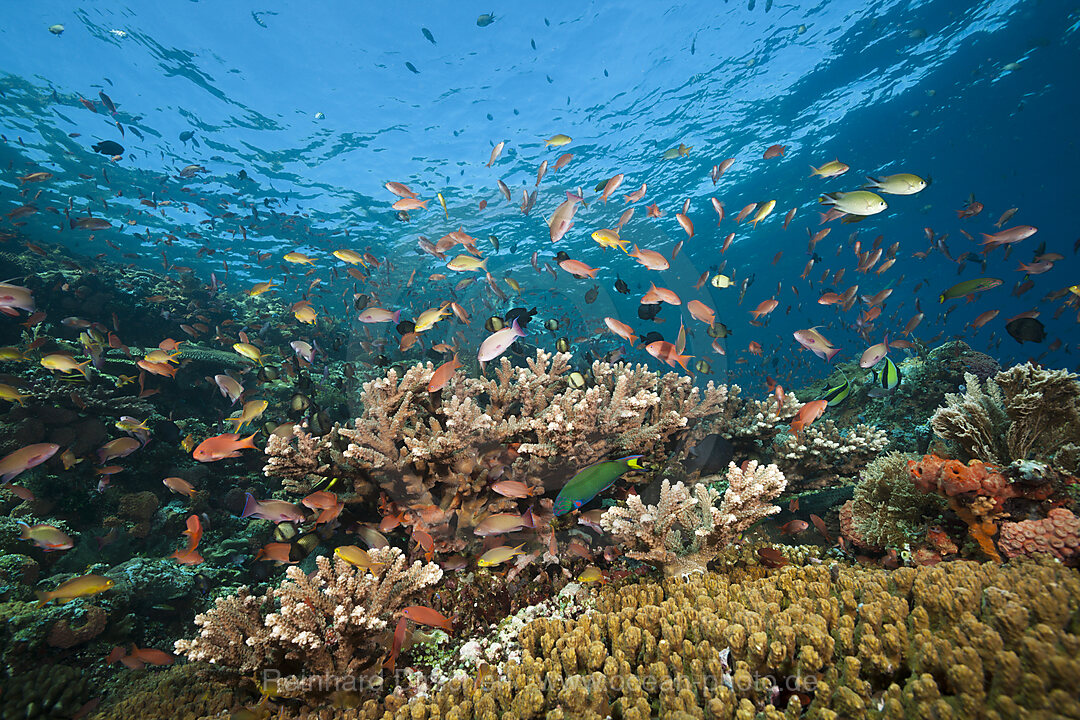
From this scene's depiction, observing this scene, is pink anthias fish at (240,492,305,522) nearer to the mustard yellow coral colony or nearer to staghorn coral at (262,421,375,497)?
staghorn coral at (262,421,375,497)

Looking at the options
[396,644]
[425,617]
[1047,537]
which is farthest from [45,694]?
[1047,537]

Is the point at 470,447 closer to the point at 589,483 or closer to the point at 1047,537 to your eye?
the point at 589,483

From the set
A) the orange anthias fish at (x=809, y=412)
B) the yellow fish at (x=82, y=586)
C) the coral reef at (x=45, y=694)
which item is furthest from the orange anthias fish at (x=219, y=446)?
the orange anthias fish at (x=809, y=412)

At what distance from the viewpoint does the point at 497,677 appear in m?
2.10

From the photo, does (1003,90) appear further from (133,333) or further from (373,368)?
(133,333)

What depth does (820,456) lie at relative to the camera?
14.5 feet

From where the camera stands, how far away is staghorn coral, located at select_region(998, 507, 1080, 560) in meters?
2.13

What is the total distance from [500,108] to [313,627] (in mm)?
20587

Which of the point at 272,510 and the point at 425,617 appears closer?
the point at 425,617

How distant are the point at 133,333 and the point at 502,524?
1324cm

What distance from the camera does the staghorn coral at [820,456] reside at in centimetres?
437

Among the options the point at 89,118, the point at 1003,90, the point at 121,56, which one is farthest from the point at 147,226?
the point at 1003,90

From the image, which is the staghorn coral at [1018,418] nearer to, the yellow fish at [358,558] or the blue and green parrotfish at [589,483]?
the blue and green parrotfish at [589,483]

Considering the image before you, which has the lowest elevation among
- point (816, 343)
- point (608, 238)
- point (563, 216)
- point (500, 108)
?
point (816, 343)
